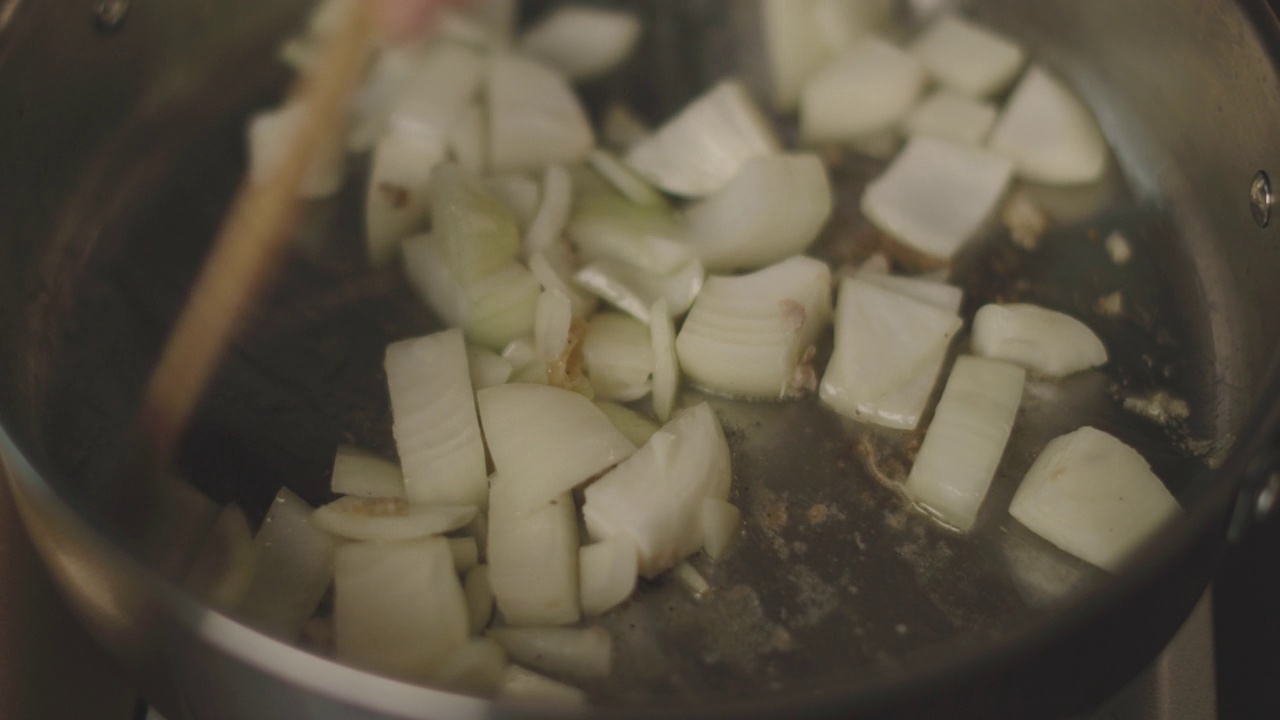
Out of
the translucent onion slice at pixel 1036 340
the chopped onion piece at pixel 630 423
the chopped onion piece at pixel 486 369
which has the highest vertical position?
the translucent onion slice at pixel 1036 340

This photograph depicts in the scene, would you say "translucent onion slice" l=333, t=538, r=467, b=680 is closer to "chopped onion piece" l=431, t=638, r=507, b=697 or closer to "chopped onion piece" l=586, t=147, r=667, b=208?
"chopped onion piece" l=431, t=638, r=507, b=697

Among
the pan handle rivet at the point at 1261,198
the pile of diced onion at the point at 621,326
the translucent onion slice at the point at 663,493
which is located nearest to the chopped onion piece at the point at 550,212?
the pile of diced onion at the point at 621,326

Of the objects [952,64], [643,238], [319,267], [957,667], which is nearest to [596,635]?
[957,667]

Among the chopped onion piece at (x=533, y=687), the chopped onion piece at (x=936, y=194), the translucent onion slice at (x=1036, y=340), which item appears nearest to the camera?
the chopped onion piece at (x=533, y=687)

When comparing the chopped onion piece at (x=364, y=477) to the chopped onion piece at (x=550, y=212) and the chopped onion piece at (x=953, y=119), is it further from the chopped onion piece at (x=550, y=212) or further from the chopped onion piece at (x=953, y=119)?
the chopped onion piece at (x=953, y=119)

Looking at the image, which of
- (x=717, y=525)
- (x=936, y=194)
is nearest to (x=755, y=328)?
(x=717, y=525)

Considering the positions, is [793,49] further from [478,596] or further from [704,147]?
[478,596]

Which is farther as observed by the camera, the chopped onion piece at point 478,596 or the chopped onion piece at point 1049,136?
the chopped onion piece at point 1049,136
